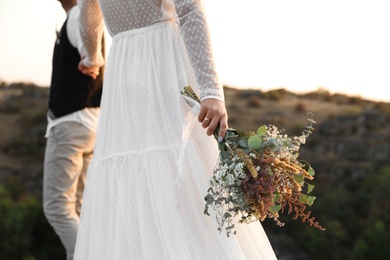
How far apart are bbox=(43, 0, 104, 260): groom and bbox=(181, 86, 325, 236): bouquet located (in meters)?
1.61

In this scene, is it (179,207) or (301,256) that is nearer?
(179,207)

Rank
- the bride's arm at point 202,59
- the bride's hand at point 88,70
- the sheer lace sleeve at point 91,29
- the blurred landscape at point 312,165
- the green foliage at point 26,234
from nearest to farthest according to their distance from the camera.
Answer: the bride's arm at point 202,59 < the sheer lace sleeve at point 91,29 < the bride's hand at point 88,70 < the green foliage at point 26,234 < the blurred landscape at point 312,165

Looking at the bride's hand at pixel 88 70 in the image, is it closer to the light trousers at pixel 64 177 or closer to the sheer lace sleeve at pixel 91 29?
the sheer lace sleeve at pixel 91 29

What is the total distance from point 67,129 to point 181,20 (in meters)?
1.59

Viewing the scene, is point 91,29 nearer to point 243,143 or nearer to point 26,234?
point 243,143

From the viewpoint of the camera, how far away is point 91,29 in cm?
372

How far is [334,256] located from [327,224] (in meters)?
0.81

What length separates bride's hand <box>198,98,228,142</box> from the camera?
2832 mm

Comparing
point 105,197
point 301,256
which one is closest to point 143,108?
point 105,197

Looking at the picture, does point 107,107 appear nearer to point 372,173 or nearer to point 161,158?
point 161,158

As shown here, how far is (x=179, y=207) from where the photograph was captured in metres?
2.88

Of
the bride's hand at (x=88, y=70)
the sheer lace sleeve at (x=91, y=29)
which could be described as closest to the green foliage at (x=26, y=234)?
the bride's hand at (x=88, y=70)

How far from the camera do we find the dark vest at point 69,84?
4320 millimetres

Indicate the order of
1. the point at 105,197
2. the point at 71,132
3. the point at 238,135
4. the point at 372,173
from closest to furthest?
the point at 238,135 < the point at 105,197 < the point at 71,132 < the point at 372,173
